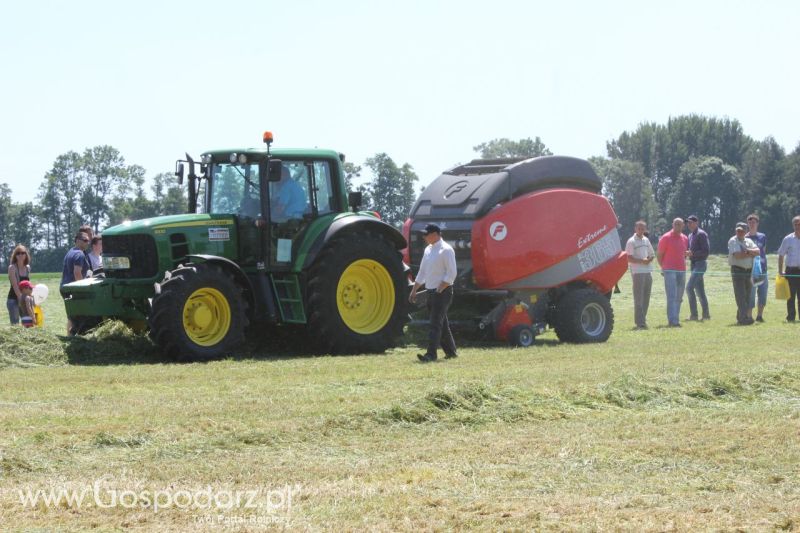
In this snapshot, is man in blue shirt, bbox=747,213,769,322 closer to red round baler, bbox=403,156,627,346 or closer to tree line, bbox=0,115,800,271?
red round baler, bbox=403,156,627,346

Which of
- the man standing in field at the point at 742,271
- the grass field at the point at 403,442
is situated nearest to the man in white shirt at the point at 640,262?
the man standing in field at the point at 742,271

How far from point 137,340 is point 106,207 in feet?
238

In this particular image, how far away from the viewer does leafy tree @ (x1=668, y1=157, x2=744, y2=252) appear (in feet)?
316

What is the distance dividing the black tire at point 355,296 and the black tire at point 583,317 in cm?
261

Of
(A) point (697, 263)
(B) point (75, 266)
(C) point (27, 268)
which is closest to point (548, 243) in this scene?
(A) point (697, 263)

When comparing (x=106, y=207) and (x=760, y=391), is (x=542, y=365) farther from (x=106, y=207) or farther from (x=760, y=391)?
(x=106, y=207)

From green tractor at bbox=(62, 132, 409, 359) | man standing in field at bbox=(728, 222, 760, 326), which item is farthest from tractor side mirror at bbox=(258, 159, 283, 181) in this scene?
man standing in field at bbox=(728, 222, 760, 326)

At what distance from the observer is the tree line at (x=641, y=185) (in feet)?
261

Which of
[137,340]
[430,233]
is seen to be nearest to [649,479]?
[430,233]

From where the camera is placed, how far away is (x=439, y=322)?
44.0ft

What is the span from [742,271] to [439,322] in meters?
8.79

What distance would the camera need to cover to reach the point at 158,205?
82.6 m

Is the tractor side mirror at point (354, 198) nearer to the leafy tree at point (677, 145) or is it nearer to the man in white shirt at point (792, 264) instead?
the man in white shirt at point (792, 264)

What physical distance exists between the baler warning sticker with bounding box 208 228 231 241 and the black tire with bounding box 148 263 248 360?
0.60m
